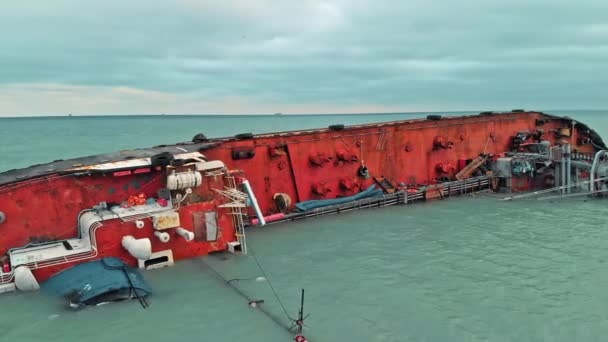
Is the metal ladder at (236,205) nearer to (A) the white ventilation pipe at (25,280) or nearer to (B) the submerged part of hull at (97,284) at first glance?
(B) the submerged part of hull at (97,284)

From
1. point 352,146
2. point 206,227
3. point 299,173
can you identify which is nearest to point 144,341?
point 206,227

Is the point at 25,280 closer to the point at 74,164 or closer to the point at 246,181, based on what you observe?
the point at 74,164

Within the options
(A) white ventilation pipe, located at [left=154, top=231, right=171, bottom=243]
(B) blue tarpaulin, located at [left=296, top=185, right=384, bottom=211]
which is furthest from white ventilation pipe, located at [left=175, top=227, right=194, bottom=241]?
(B) blue tarpaulin, located at [left=296, top=185, right=384, bottom=211]

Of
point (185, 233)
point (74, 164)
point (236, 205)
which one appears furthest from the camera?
point (74, 164)

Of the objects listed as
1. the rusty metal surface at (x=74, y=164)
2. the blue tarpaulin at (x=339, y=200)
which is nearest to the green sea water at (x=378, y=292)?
the blue tarpaulin at (x=339, y=200)

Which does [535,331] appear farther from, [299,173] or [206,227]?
[299,173]

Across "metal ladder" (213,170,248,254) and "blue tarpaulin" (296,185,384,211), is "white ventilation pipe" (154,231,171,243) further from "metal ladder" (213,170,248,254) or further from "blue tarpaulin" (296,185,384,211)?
"blue tarpaulin" (296,185,384,211)

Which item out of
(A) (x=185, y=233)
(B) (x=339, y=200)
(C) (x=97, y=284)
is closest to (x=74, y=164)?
(A) (x=185, y=233)
